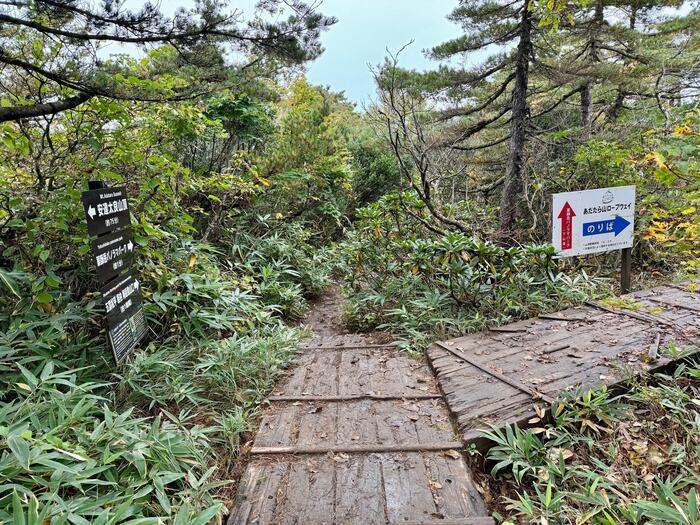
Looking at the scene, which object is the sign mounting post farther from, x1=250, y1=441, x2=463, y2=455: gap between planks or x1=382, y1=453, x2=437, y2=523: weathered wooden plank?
x1=382, y1=453, x2=437, y2=523: weathered wooden plank

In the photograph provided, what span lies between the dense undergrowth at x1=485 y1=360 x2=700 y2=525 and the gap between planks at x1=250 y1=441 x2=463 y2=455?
23 cm

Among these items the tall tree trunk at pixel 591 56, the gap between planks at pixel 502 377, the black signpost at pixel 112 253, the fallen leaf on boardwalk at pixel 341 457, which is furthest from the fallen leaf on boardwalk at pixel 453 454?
the tall tree trunk at pixel 591 56

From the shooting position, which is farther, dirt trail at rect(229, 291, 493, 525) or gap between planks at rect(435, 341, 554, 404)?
gap between planks at rect(435, 341, 554, 404)

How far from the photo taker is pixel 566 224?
12.3 feet

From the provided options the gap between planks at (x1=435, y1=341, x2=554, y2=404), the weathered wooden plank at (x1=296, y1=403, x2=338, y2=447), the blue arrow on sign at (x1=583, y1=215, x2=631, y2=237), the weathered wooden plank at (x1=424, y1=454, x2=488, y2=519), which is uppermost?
the blue arrow on sign at (x1=583, y1=215, x2=631, y2=237)

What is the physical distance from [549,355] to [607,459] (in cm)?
95

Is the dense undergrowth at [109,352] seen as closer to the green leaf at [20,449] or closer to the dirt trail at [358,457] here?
the green leaf at [20,449]

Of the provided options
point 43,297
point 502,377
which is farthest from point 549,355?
point 43,297

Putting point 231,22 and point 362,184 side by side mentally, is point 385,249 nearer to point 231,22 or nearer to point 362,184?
point 231,22

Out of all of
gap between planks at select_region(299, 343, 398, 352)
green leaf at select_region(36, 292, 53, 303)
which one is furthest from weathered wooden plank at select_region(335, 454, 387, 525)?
green leaf at select_region(36, 292, 53, 303)

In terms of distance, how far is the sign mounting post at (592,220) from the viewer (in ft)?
12.3

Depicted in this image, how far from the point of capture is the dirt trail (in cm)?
169

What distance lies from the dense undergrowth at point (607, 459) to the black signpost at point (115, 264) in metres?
2.18

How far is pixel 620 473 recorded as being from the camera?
1.85 meters
